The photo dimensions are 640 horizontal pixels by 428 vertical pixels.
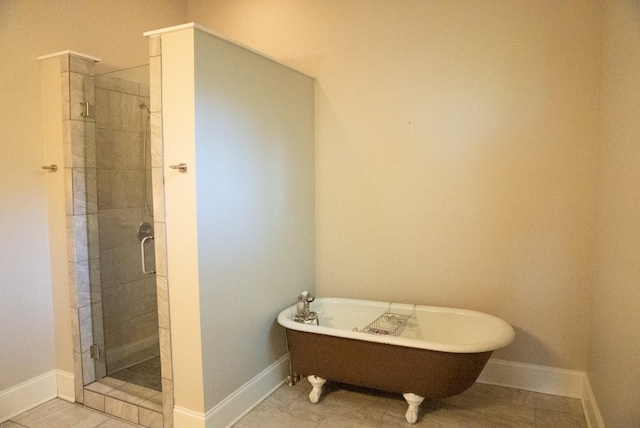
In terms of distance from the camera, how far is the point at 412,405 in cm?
248

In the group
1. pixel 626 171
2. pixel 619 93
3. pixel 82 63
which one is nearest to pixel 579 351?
pixel 626 171

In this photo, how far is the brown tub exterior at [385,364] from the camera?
2.33 metres

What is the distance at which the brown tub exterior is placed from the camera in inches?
91.8

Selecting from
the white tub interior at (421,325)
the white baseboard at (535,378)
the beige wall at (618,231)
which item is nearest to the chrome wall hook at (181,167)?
the white tub interior at (421,325)

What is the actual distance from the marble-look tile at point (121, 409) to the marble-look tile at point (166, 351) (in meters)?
0.35

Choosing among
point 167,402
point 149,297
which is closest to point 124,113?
point 149,297

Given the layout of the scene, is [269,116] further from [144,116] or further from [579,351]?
[579,351]

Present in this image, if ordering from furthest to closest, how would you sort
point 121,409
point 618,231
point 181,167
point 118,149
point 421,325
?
1. point 118,149
2. point 421,325
3. point 121,409
4. point 181,167
5. point 618,231

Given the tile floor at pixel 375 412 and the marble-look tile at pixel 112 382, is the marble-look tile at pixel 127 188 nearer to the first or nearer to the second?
the marble-look tile at pixel 112 382

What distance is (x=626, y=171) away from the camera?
6.35ft

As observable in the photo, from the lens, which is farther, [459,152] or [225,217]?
[459,152]

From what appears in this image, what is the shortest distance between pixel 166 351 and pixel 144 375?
0.75 metres

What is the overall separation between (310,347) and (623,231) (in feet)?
5.62

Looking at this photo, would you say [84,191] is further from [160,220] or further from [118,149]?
[160,220]
